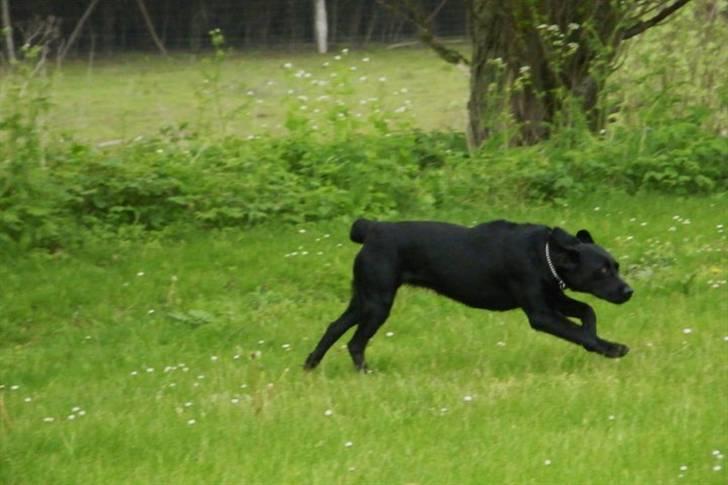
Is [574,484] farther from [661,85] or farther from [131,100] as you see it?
[131,100]

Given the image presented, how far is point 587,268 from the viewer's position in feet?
24.9

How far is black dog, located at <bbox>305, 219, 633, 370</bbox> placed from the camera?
25.0 feet

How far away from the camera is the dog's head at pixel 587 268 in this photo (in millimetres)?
7605

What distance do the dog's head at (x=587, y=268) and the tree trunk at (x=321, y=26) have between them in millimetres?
12845

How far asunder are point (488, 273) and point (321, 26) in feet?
41.7

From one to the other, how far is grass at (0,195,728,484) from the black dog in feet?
0.80

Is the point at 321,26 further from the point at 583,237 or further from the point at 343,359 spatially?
the point at 583,237

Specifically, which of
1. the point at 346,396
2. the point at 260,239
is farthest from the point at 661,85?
the point at 346,396

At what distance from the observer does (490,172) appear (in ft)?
41.5

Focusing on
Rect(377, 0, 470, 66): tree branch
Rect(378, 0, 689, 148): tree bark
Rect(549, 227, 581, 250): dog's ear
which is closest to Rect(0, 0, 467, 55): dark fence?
Rect(377, 0, 470, 66): tree branch

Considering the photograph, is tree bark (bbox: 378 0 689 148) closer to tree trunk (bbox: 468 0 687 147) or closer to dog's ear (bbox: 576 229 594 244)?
tree trunk (bbox: 468 0 687 147)

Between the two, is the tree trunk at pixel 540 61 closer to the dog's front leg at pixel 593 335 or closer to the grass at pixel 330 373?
the grass at pixel 330 373

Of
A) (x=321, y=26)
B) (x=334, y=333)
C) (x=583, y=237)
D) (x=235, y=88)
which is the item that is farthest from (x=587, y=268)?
(x=321, y=26)

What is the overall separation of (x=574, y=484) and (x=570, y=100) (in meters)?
7.91
